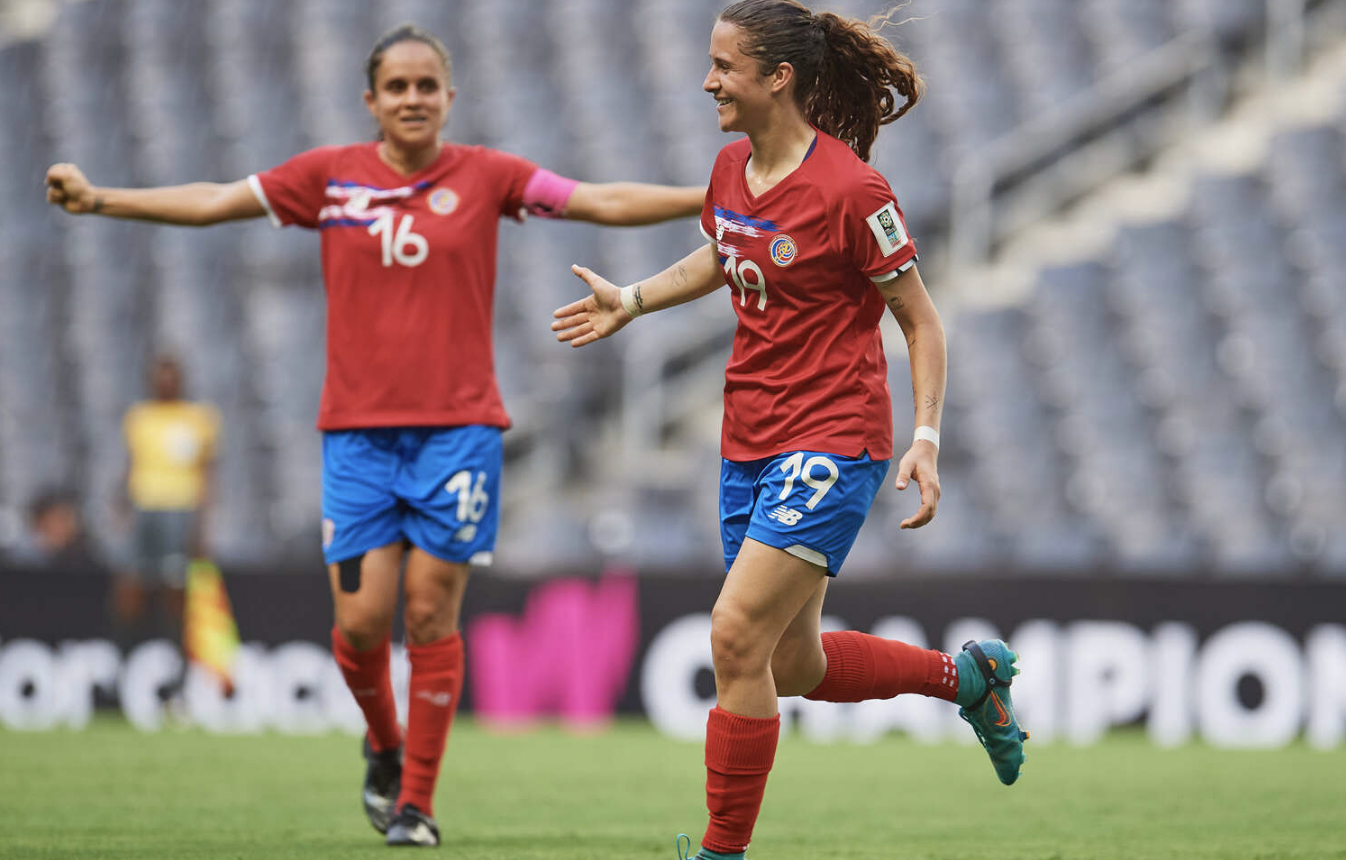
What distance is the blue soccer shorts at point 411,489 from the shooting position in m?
4.87

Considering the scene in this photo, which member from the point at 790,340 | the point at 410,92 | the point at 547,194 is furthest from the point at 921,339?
the point at 410,92

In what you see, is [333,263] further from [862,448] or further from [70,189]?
[862,448]

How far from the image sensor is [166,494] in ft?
31.3

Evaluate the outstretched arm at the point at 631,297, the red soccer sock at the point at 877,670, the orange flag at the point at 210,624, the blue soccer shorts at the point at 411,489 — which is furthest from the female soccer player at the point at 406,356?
the orange flag at the point at 210,624

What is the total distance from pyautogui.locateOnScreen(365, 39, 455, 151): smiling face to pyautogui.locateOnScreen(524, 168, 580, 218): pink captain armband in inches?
13.6

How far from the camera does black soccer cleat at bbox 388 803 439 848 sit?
4.71 m

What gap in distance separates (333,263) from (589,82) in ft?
31.5

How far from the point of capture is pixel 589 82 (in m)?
14.3

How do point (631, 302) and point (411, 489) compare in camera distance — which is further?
point (411, 489)

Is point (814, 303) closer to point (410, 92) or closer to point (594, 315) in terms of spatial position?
point (594, 315)

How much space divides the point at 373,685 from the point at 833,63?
2.27m

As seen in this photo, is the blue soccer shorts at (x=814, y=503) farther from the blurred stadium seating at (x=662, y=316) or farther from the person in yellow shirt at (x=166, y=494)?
the person in yellow shirt at (x=166, y=494)

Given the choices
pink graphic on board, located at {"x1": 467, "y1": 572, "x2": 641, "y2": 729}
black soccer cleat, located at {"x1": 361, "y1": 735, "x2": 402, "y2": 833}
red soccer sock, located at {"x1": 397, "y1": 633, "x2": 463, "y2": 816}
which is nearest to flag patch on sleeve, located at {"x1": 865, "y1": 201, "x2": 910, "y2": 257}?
red soccer sock, located at {"x1": 397, "y1": 633, "x2": 463, "y2": 816}

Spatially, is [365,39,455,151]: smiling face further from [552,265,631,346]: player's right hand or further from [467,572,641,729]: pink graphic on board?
[467,572,641,729]: pink graphic on board
